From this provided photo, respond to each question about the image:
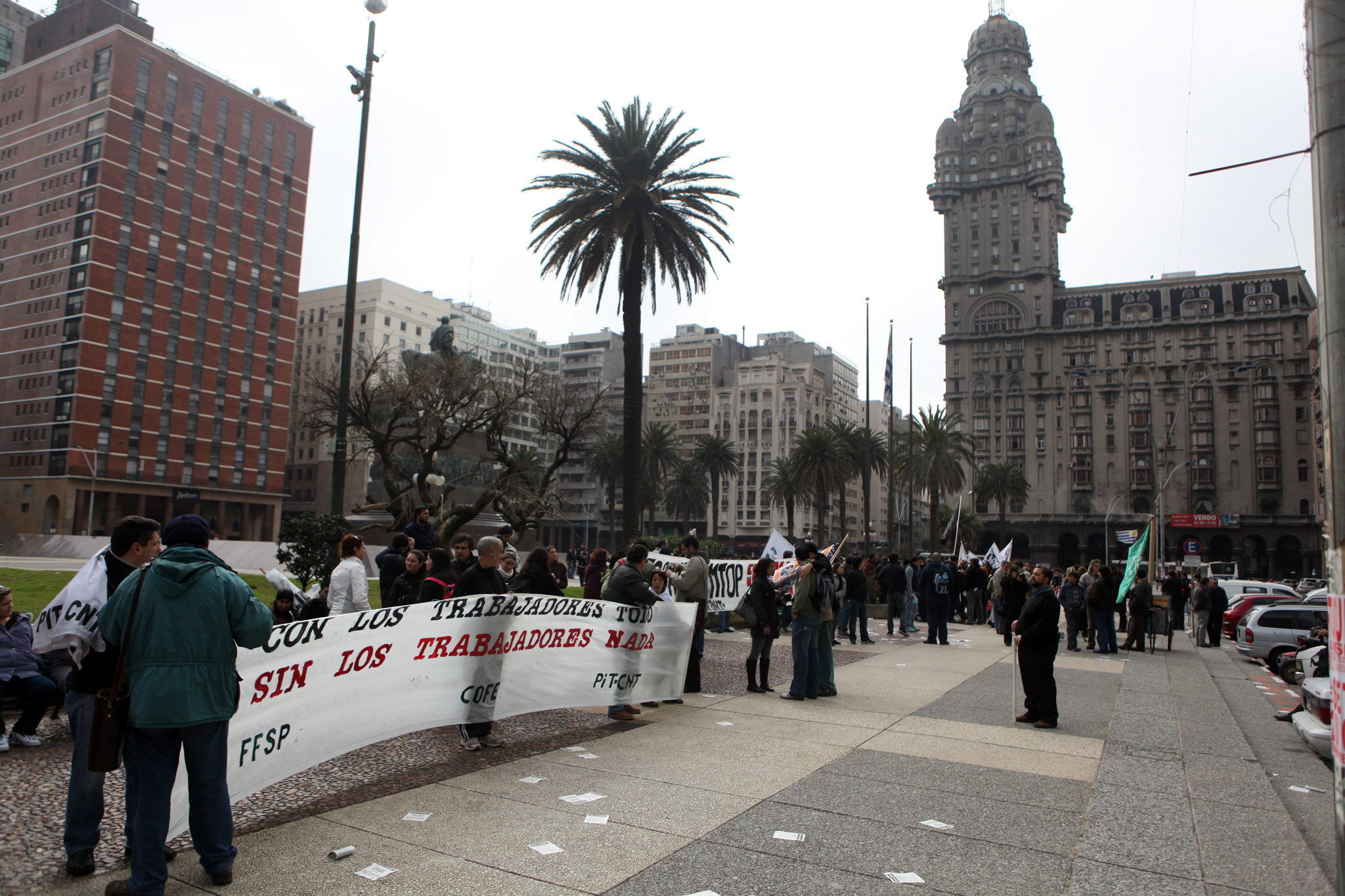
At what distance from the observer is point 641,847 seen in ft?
17.3

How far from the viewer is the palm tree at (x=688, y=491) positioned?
93.9 meters

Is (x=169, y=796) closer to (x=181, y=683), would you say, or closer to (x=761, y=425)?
(x=181, y=683)

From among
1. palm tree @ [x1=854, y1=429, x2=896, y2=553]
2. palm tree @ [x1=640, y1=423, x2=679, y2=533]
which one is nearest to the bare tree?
palm tree @ [x1=640, y1=423, x2=679, y2=533]

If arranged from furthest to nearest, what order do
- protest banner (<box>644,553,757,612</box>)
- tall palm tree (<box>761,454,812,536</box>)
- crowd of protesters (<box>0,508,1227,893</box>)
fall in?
tall palm tree (<box>761,454,812,536</box>)
protest banner (<box>644,553,757,612</box>)
crowd of protesters (<box>0,508,1227,893</box>)

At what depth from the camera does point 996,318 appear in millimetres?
118812

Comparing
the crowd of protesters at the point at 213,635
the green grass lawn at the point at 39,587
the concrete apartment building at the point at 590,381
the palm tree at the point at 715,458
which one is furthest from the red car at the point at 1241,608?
the concrete apartment building at the point at 590,381

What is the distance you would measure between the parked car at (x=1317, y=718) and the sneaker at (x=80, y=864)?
9.95 m

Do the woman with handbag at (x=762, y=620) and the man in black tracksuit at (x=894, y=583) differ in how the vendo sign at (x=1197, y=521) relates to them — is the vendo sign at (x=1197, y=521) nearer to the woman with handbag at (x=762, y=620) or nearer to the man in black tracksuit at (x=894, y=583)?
the man in black tracksuit at (x=894, y=583)

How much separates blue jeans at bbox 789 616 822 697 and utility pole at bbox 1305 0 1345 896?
22.2 ft

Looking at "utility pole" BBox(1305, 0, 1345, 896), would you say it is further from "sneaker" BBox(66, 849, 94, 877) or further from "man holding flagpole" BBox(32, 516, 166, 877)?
"sneaker" BBox(66, 849, 94, 877)

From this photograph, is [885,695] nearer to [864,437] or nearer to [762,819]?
[762,819]

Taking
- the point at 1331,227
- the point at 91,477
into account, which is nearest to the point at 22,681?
the point at 1331,227

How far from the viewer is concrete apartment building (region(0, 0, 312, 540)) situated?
77.3 meters

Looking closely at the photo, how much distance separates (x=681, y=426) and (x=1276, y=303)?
81266mm
